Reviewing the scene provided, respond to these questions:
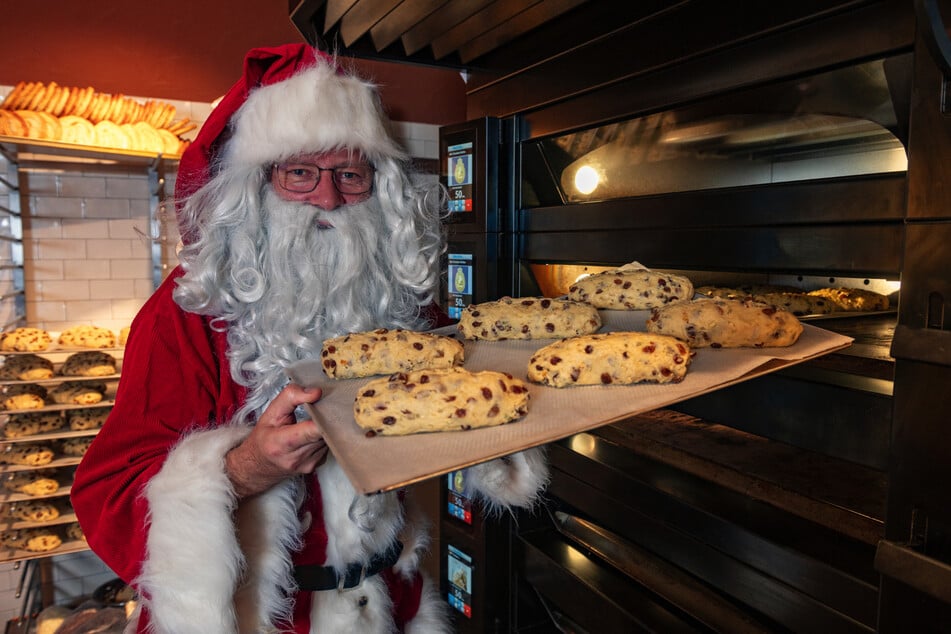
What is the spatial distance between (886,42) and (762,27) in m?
0.28

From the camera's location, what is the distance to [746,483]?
1418 mm

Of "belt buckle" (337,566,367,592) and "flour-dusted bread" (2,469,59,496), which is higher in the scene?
"belt buckle" (337,566,367,592)

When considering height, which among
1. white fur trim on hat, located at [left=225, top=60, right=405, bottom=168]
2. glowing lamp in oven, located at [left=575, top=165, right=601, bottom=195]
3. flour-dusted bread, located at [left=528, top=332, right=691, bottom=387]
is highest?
white fur trim on hat, located at [left=225, top=60, right=405, bottom=168]

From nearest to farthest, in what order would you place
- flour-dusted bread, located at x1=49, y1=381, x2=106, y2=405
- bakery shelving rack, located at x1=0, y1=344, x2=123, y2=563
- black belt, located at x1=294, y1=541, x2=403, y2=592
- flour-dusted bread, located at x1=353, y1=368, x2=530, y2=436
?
flour-dusted bread, located at x1=353, y1=368, x2=530, y2=436, black belt, located at x1=294, y1=541, x2=403, y2=592, bakery shelving rack, located at x1=0, y1=344, x2=123, y2=563, flour-dusted bread, located at x1=49, y1=381, x2=106, y2=405

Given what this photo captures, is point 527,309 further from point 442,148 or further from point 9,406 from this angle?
point 9,406

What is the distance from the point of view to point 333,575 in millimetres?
1596

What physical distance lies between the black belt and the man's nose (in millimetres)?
946

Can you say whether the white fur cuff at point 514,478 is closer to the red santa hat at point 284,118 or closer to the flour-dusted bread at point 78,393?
the red santa hat at point 284,118

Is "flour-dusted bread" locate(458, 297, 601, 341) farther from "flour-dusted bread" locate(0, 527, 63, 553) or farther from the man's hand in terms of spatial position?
"flour-dusted bread" locate(0, 527, 63, 553)

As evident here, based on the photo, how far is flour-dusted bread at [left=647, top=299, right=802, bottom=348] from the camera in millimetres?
1328

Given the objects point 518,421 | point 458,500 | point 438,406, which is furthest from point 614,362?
point 458,500

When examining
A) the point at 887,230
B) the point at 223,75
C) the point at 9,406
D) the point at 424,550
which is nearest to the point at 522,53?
the point at 887,230

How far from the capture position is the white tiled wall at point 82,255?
3.24 meters

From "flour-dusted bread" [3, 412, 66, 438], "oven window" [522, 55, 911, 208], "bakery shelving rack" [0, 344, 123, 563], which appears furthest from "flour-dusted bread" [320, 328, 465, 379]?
"flour-dusted bread" [3, 412, 66, 438]
